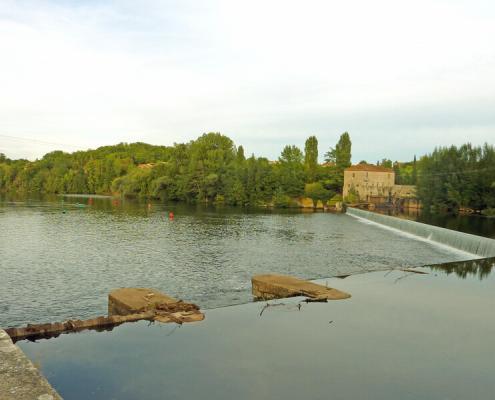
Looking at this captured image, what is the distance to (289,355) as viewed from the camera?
1224 centimetres

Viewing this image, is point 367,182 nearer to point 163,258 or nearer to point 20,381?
point 163,258

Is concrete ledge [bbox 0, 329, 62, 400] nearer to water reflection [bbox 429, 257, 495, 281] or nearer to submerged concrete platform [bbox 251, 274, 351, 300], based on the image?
submerged concrete platform [bbox 251, 274, 351, 300]

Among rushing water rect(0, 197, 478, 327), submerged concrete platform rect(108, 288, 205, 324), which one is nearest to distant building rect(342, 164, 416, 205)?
rushing water rect(0, 197, 478, 327)

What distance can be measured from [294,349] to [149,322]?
4868 mm

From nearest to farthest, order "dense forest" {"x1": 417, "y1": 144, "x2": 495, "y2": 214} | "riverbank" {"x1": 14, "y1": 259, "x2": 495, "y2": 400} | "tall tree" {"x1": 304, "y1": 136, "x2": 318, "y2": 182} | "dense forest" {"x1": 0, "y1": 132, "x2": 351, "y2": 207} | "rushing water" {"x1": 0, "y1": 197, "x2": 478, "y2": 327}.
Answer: "riverbank" {"x1": 14, "y1": 259, "x2": 495, "y2": 400} < "rushing water" {"x1": 0, "y1": 197, "x2": 478, "y2": 327} < "dense forest" {"x1": 417, "y1": 144, "x2": 495, "y2": 214} < "dense forest" {"x1": 0, "y1": 132, "x2": 351, "y2": 207} < "tall tree" {"x1": 304, "y1": 136, "x2": 318, "y2": 182}

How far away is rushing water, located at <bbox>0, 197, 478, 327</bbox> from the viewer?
18.1m

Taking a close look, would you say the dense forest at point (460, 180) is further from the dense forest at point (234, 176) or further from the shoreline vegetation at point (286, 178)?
the dense forest at point (234, 176)

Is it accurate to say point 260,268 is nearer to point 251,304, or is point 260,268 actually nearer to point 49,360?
point 251,304

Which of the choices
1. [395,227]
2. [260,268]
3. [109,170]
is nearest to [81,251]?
[260,268]

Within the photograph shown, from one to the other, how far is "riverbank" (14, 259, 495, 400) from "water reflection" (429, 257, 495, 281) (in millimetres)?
7878

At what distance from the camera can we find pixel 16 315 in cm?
1538

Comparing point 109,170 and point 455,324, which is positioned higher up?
point 109,170

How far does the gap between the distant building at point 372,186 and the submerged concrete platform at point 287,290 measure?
82618mm

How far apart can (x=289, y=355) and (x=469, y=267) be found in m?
19.0
